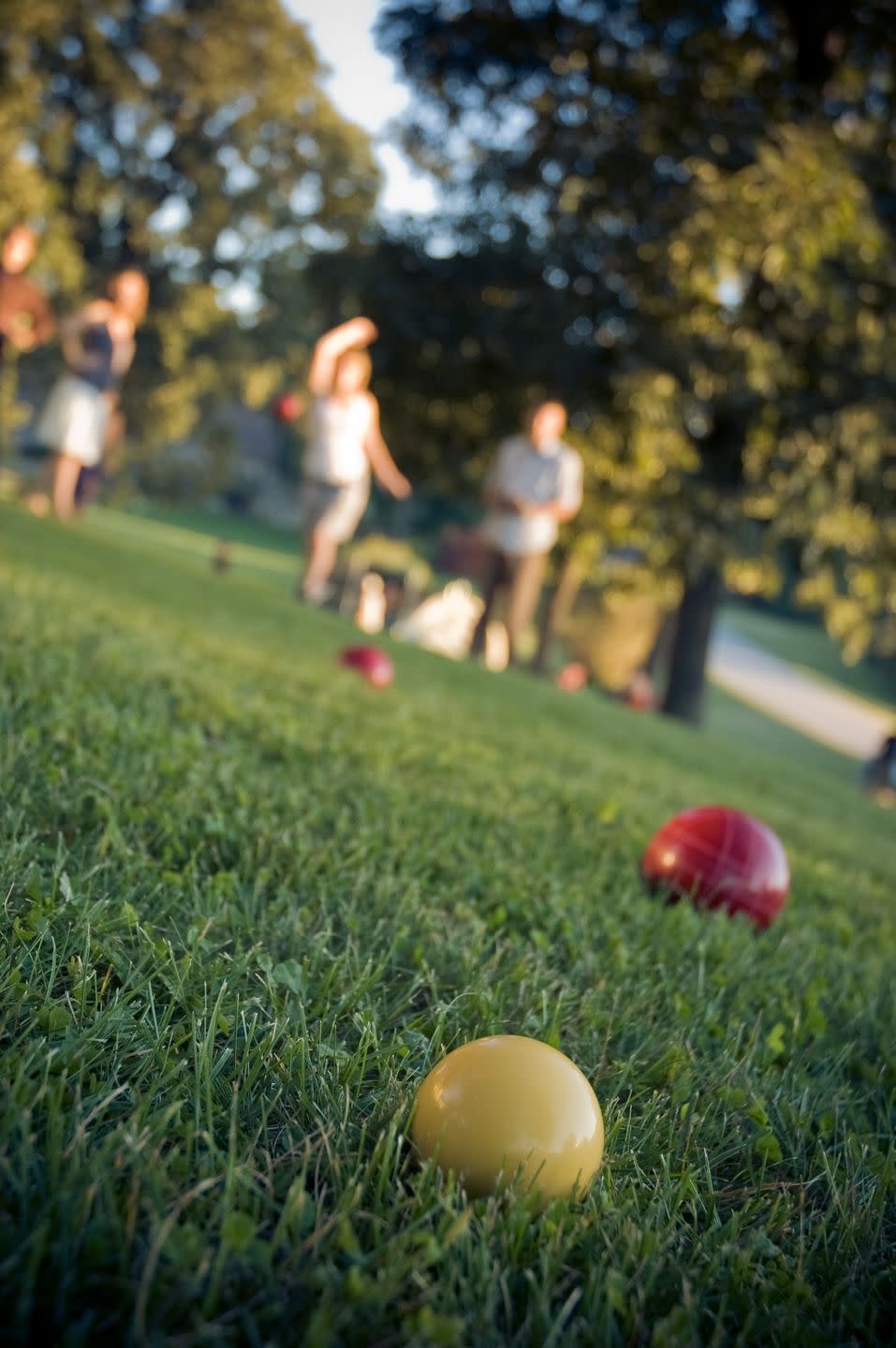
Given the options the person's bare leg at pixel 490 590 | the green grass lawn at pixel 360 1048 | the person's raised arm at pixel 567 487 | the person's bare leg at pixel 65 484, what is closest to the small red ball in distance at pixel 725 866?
the green grass lawn at pixel 360 1048

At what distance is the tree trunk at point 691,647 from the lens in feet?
47.0

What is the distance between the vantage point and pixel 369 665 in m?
6.20

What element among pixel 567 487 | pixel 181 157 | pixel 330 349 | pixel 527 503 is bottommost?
pixel 527 503

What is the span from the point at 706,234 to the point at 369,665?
23.9 feet

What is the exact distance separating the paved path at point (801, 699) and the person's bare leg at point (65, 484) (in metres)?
16.0

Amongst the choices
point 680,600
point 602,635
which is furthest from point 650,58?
point 602,635

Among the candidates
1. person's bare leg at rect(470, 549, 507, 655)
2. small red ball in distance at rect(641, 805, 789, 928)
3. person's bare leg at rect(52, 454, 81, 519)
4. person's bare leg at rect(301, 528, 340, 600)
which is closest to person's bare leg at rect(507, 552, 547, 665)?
person's bare leg at rect(470, 549, 507, 655)

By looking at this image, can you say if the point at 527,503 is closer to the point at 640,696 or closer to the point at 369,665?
the point at 369,665

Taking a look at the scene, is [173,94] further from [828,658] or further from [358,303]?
[828,658]

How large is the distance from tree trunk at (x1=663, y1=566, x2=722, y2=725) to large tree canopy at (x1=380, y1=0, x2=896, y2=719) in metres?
1.44

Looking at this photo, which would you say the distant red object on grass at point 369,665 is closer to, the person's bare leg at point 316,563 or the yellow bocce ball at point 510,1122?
the person's bare leg at point 316,563

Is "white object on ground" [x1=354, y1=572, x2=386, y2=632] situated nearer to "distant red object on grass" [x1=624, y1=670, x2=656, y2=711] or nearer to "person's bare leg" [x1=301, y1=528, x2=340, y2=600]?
"distant red object on grass" [x1=624, y1=670, x2=656, y2=711]

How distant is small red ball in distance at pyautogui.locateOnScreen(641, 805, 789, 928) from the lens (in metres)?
3.10

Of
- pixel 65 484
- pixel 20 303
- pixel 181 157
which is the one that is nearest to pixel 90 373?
pixel 20 303
